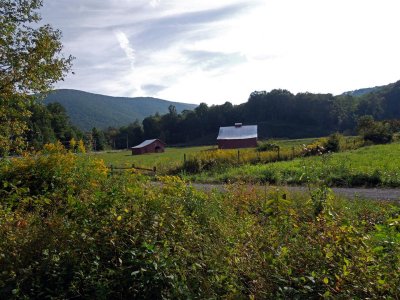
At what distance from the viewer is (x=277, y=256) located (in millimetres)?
3314

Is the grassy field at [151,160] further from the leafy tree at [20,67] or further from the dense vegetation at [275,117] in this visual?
the dense vegetation at [275,117]

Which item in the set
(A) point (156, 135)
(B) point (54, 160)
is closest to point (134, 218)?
(B) point (54, 160)

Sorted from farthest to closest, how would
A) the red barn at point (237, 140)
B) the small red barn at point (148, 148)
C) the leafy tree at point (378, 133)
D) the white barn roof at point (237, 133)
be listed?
the small red barn at point (148, 148) → the white barn roof at point (237, 133) → the red barn at point (237, 140) → the leafy tree at point (378, 133)

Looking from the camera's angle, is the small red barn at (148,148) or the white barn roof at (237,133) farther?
the small red barn at (148,148)

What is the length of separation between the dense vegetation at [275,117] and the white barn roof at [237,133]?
2888cm

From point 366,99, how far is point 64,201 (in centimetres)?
12744

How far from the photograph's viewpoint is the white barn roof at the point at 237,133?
72.4 meters

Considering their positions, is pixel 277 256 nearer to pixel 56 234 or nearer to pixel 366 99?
pixel 56 234

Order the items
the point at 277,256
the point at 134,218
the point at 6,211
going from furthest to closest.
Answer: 1. the point at 6,211
2. the point at 134,218
3. the point at 277,256

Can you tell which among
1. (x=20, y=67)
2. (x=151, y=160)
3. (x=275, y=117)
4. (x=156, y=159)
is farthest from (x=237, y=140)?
(x=20, y=67)

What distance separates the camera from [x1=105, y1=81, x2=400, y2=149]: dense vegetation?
110 metres

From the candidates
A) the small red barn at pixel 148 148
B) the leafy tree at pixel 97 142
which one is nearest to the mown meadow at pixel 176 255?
the leafy tree at pixel 97 142

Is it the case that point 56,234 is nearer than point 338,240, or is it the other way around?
point 338,240

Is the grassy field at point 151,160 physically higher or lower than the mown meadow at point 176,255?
lower
